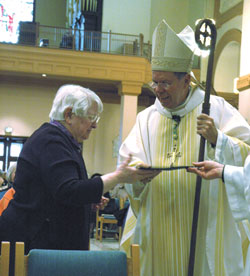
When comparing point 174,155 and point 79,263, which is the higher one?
point 174,155

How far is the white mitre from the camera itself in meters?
3.16

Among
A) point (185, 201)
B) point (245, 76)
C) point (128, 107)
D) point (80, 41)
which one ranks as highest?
point (80, 41)

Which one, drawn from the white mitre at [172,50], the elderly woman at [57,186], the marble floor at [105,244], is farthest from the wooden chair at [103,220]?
the elderly woman at [57,186]

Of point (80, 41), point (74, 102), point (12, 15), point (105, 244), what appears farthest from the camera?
point (12, 15)

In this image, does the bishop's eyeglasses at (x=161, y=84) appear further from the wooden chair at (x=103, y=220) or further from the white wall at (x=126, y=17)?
the white wall at (x=126, y=17)

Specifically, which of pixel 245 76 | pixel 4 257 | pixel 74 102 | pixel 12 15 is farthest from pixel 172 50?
pixel 12 15

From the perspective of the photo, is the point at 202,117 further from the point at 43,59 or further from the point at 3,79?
the point at 3,79

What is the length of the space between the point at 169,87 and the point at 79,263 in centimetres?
116

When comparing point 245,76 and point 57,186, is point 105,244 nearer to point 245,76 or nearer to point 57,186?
point 245,76

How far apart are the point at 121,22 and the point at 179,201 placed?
14.6 meters

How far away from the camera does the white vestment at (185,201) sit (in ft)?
9.71

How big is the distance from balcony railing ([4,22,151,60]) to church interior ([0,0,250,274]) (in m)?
0.03

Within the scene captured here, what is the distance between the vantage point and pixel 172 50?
10.6ft

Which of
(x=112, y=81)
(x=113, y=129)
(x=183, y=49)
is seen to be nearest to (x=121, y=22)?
(x=112, y=81)
